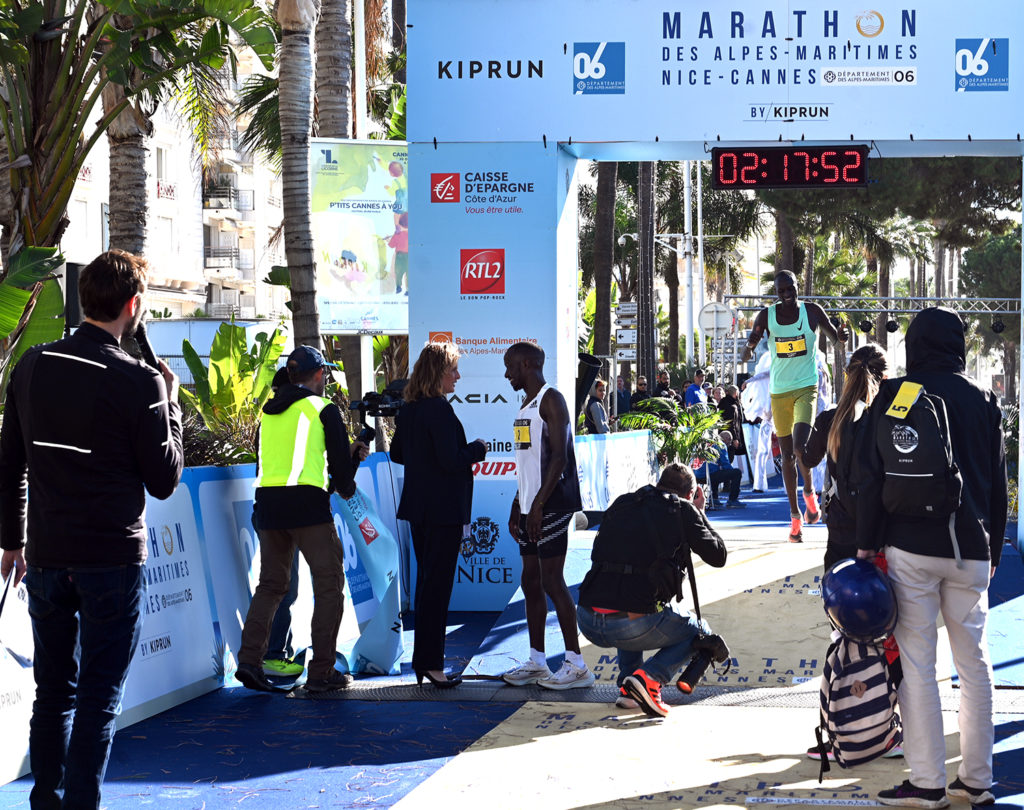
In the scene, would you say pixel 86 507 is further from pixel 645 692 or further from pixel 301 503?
pixel 645 692

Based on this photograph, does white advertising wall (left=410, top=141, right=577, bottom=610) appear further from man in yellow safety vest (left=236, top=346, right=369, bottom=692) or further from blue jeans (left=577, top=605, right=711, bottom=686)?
blue jeans (left=577, top=605, right=711, bottom=686)

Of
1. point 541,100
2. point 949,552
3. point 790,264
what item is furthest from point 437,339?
point 790,264

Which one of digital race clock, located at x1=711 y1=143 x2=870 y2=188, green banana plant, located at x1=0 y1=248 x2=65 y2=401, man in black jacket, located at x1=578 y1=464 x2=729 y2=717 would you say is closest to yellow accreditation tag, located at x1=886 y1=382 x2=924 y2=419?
man in black jacket, located at x1=578 y1=464 x2=729 y2=717

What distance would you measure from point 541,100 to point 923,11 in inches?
117

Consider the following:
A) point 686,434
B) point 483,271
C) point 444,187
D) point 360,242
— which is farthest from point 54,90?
point 686,434

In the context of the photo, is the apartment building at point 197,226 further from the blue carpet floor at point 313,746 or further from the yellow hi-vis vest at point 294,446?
the blue carpet floor at point 313,746

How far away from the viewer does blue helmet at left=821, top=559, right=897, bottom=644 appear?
17.6ft

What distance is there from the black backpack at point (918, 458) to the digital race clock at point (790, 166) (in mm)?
4840

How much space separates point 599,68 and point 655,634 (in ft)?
16.0

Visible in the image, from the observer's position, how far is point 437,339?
A: 417 inches

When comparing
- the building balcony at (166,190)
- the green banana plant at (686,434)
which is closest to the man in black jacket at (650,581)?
the green banana plant at (686,434)

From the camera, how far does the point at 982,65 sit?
991 cm

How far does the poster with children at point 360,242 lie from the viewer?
14.5 meters

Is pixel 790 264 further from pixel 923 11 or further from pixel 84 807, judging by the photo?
pixel 84 807
